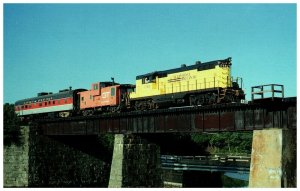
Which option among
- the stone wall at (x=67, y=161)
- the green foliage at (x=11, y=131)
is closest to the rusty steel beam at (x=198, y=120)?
the stone wall at (x=67, y=161)

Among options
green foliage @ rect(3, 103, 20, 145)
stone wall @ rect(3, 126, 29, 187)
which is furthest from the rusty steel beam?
green foliage @ rect(3, 103, 20, 145)

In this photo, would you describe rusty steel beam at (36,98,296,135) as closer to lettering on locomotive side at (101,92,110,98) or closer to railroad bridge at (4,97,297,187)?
railroad bridge at (4,97,297,187)

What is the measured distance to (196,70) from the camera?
3141 cm

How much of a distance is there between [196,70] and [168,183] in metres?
15.9

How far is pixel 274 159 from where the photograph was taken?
2086cm

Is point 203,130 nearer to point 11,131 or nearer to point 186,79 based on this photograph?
point 186,79

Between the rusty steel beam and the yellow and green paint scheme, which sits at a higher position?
the yellow and green paint scheme

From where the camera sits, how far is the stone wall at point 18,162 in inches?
1702

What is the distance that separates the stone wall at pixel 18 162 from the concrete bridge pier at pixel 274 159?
28648 mm

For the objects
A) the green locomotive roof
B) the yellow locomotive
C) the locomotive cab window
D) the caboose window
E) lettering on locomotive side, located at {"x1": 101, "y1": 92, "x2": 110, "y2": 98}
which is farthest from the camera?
lettering on locomotive side, located at {"x1": 101, "y1": 92, "x2": 110, "y2": 98}

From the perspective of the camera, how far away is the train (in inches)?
1158

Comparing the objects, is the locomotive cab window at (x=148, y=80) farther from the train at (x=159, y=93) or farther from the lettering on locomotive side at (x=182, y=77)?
the lettering on locomotive side at (x=182, y=77)

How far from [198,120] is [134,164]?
763cm

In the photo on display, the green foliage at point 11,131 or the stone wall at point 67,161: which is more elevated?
the green foliage at point 11,131
